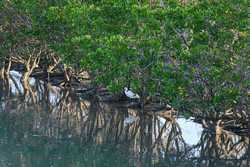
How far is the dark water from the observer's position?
59.8ft

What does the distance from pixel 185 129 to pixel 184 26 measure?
4988 mm

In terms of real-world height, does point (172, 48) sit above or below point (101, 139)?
above

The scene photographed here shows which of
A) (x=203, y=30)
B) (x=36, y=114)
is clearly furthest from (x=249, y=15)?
(x=36, y=114)

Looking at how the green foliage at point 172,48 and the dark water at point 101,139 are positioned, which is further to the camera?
the green foliage at point 172,48

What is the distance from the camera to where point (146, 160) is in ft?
60.2

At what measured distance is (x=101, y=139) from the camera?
69.4 feet

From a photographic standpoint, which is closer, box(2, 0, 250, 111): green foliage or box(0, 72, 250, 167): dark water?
box(0, 72, 250, 167): dark water

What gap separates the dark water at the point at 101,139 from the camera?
1822 centimetres

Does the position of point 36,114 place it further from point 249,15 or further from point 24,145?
point 249,15

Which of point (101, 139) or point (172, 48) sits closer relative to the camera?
point (101, 139)

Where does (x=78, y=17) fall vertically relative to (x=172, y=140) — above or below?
above

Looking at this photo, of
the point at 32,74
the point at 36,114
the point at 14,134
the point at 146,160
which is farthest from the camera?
the point at 32,74

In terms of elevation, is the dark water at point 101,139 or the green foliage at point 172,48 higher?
the green foliage at point 172,48

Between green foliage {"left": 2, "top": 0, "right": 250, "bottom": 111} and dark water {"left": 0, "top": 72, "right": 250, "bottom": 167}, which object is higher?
green foliage {"left": 2, "top": 0, "right": 250, "bottom": 111}
